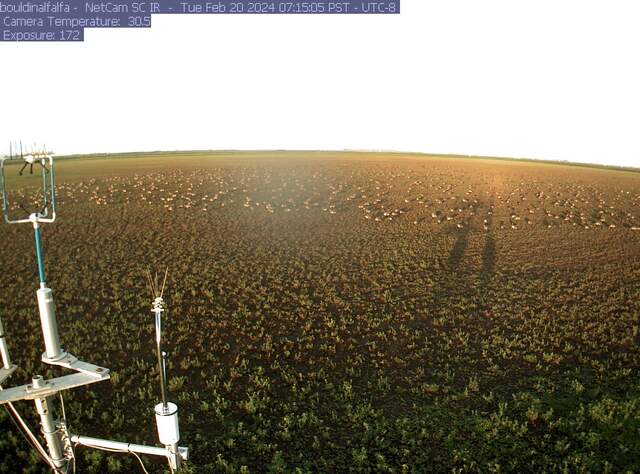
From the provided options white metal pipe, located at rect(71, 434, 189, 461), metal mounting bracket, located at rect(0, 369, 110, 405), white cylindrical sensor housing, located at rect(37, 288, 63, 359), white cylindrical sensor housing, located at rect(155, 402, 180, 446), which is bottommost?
white metal pipe, located at rect(71, 434, 189, 461)

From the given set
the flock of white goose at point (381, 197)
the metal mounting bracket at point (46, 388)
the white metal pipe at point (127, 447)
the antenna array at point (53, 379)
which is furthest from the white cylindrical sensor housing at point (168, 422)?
the flock of white goose at point (381, 197)

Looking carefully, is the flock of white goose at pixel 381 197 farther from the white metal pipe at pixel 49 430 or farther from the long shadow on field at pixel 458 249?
the white metal pipe at pixel 49 430

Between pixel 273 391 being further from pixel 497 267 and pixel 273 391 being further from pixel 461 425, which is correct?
pixel 497 267

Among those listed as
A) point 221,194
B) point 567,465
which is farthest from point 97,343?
point 221,194

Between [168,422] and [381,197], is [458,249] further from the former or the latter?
[168,422]

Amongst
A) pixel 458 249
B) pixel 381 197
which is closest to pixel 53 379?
pixel 458 249

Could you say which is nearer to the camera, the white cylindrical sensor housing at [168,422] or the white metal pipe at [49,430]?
the white metal pipe at [49,430]

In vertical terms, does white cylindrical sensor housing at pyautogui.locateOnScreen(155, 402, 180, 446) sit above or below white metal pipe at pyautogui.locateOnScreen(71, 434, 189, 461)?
above

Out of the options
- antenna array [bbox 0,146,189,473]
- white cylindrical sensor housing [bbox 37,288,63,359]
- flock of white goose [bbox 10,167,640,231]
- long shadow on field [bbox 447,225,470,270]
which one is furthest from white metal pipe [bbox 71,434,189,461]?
flock of white goose [bbox 10,167,640,231]

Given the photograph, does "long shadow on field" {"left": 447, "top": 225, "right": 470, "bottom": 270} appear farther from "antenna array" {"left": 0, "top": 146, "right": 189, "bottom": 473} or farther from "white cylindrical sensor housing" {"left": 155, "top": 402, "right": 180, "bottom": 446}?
"antenna array" {"left": 0, "top": 146, "right": 189, "bottom": 473}

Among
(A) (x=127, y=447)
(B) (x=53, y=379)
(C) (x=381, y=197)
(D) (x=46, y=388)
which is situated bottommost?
(A) (x=127, y=447)
